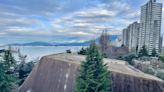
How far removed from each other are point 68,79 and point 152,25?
2947 centimetres

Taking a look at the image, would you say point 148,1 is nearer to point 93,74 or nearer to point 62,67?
point 62,67

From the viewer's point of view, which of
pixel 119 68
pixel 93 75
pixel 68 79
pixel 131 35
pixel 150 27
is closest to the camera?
pixel 93 75

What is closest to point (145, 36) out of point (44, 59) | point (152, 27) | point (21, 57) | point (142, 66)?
point (152, 27)

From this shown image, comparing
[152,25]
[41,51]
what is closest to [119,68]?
[152,25]

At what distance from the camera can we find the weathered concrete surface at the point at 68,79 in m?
14.1

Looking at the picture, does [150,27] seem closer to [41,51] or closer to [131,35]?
[131,35]

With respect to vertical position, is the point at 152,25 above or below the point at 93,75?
above

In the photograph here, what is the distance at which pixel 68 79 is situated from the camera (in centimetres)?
1662

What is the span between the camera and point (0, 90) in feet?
52.3

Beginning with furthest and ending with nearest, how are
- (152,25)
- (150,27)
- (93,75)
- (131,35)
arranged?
(131,35) < (150,27) < (152,25) < (93,75)

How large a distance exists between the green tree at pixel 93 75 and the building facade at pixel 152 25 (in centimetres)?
3010

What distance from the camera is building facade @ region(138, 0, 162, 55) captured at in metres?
41.5

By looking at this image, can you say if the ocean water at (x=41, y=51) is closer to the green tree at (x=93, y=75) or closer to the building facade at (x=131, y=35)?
the building facade at (x=131, y=35)

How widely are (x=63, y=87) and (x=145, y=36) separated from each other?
99.5 feet
